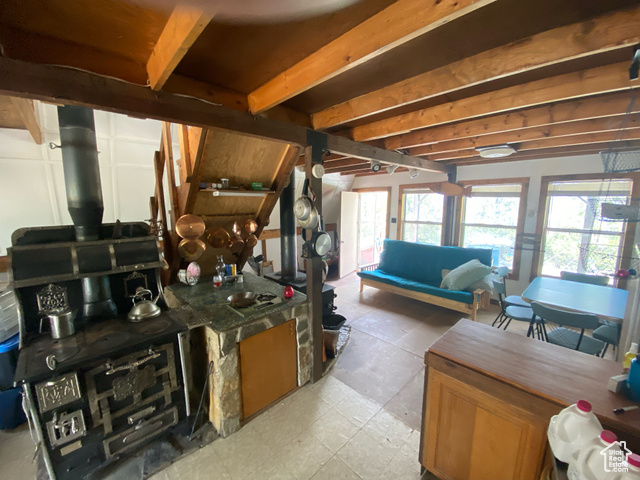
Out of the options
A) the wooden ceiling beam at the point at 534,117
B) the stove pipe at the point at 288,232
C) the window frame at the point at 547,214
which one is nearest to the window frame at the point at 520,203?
the window frame at the point at 547,214

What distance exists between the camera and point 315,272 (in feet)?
7.62

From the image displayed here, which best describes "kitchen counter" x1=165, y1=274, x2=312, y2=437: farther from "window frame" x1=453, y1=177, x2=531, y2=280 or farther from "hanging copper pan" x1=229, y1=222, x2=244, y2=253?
"window frame" x1=453, y1=177, x2=531, y2=280

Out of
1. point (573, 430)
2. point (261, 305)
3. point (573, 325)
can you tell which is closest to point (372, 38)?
point (573, 430)

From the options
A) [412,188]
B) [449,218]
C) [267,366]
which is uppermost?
[412,188]

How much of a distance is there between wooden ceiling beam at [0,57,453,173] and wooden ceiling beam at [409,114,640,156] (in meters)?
2.04

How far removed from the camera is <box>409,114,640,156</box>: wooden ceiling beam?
217 cm

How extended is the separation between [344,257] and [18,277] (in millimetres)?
4802

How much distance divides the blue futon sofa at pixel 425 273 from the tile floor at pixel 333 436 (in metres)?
1.11

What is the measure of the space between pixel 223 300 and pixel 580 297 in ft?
11.2

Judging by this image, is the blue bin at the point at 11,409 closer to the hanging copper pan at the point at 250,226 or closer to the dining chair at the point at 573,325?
the hanging copper pan at the point at 250,226

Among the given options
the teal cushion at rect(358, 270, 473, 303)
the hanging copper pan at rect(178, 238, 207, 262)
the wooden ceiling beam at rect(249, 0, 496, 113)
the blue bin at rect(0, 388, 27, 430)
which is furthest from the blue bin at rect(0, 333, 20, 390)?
the teal cushion at rect(358, 270, 473, 303)

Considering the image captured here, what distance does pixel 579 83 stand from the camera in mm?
1560

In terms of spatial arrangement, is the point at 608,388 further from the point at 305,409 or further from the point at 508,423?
the point at 305,409

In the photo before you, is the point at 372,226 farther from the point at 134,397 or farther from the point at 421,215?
the point at 134,397
